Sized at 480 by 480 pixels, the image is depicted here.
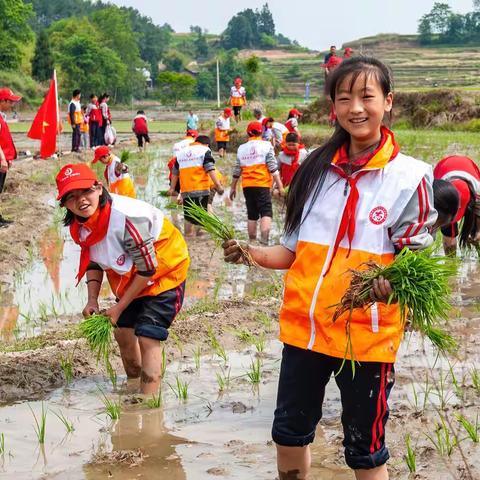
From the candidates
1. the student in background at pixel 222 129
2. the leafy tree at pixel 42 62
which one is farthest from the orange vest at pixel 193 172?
the leafy tree at pixel 42 62

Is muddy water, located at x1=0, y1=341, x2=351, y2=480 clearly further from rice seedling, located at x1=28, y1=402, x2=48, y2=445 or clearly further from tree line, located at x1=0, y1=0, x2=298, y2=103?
tree line, located at x1=0, y1=0, x2=298, y2=103

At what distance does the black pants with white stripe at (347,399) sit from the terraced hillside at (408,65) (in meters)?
54.3

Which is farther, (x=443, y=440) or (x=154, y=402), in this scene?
(x=154, y=402)

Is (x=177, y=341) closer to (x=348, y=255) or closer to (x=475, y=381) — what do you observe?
(x=475, y=381)

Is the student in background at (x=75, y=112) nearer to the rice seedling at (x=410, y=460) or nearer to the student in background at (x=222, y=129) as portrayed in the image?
the student in background at (x=222, y=129)

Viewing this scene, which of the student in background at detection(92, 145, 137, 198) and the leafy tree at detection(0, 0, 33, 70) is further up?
the leafy tree at detection(0, 0, 33, 70)

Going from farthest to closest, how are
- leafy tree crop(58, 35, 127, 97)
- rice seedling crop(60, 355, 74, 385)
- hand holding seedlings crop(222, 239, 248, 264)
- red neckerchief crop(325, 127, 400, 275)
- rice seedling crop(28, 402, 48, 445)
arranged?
leafy tree crop(58, 35, 127, 97)
rice seedling crop(60, 355, 74, 385)
rice seedling crop(28, 402, 48, 445)
hand holding seedlings crop(222, 239, 248, 264)
red neckerchief crop(325, 127, 400, 275)

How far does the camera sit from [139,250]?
441 centimetres

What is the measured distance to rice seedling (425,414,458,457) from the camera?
147 inches

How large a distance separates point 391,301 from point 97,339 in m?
2.16

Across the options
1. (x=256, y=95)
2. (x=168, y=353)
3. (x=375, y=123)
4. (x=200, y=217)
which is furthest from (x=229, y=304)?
(x=256, y=95)

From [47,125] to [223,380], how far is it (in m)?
11.8

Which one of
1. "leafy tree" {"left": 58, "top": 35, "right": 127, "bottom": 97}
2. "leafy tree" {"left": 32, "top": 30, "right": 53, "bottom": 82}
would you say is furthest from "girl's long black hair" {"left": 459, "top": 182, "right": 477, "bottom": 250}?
"leafy tree" {"left": 58, "top": 35, "right": 127, "bottom": 97}

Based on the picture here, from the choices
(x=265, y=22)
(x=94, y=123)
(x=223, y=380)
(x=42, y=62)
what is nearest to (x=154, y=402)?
(x=223, y=380)
